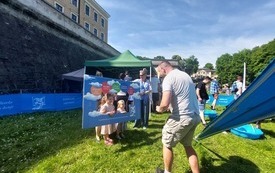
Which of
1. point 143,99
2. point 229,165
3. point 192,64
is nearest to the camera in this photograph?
point 229,165

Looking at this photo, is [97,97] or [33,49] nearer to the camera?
Result: [97,97]

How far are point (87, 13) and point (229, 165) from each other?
40277 millimetres

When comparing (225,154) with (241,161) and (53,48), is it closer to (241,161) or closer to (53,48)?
(241,161)

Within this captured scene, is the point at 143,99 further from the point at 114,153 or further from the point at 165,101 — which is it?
the point at 165,101

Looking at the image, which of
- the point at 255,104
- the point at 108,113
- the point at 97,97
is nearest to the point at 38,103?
the point at 108,113

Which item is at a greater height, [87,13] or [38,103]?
[87,13]

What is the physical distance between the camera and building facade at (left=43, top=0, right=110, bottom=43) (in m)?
34.6

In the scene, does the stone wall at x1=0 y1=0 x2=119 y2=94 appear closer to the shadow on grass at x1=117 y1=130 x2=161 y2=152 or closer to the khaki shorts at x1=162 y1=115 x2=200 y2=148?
the shadow on grass at x1=117 y1=130 x2=161 y2=152

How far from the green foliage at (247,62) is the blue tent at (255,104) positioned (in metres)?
48.8

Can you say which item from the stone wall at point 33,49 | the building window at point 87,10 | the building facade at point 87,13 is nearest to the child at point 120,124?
the stone wall at point 33,49

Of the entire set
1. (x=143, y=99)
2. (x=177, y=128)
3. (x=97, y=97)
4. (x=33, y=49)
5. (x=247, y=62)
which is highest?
(x=247, y=62)

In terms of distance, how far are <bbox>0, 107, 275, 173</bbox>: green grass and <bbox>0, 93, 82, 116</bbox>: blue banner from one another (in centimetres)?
300

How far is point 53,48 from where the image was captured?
1880 centimetres

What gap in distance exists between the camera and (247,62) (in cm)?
7225
